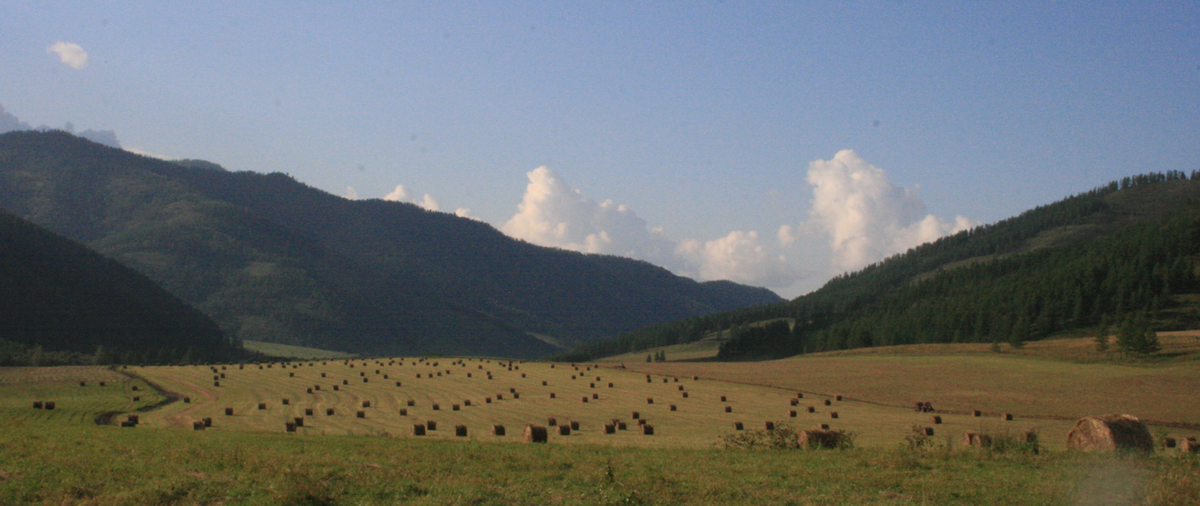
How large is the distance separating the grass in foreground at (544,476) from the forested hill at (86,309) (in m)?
112

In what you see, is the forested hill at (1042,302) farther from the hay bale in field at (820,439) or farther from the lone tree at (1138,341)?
the hay bale in field at (820,439)

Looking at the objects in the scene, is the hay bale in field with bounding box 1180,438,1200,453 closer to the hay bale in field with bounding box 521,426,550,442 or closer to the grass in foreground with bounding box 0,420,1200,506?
the grass in foreground with bounding box 0,420,1200,506

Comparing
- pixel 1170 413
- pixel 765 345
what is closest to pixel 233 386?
pixel 1170 413

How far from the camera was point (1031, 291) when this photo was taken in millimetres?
129000

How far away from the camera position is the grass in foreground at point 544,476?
468 inches

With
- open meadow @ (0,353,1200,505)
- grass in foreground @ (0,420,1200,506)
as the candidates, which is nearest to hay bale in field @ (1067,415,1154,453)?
open meadow @ (0,353,1200,505)

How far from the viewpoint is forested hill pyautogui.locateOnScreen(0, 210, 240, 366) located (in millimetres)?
131625

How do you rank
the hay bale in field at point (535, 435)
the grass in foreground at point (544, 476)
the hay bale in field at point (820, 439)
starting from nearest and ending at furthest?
the grass in foreground at point (544, 476) < the hay bale in field at point (820, 439) < the hay bale in field at point (535, 435)

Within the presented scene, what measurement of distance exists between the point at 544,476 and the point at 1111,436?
1382cm

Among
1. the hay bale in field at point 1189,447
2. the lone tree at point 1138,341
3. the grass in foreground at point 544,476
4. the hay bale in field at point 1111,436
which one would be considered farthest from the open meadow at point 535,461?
the lone tree at point 1138,341

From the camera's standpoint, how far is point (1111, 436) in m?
18.0

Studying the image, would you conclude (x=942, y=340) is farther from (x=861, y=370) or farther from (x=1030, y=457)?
(x=1030, y=457)

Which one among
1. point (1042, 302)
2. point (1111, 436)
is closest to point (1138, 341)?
point (1111, 436)

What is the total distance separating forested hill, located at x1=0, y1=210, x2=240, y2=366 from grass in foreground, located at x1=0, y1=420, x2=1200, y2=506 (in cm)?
11244
